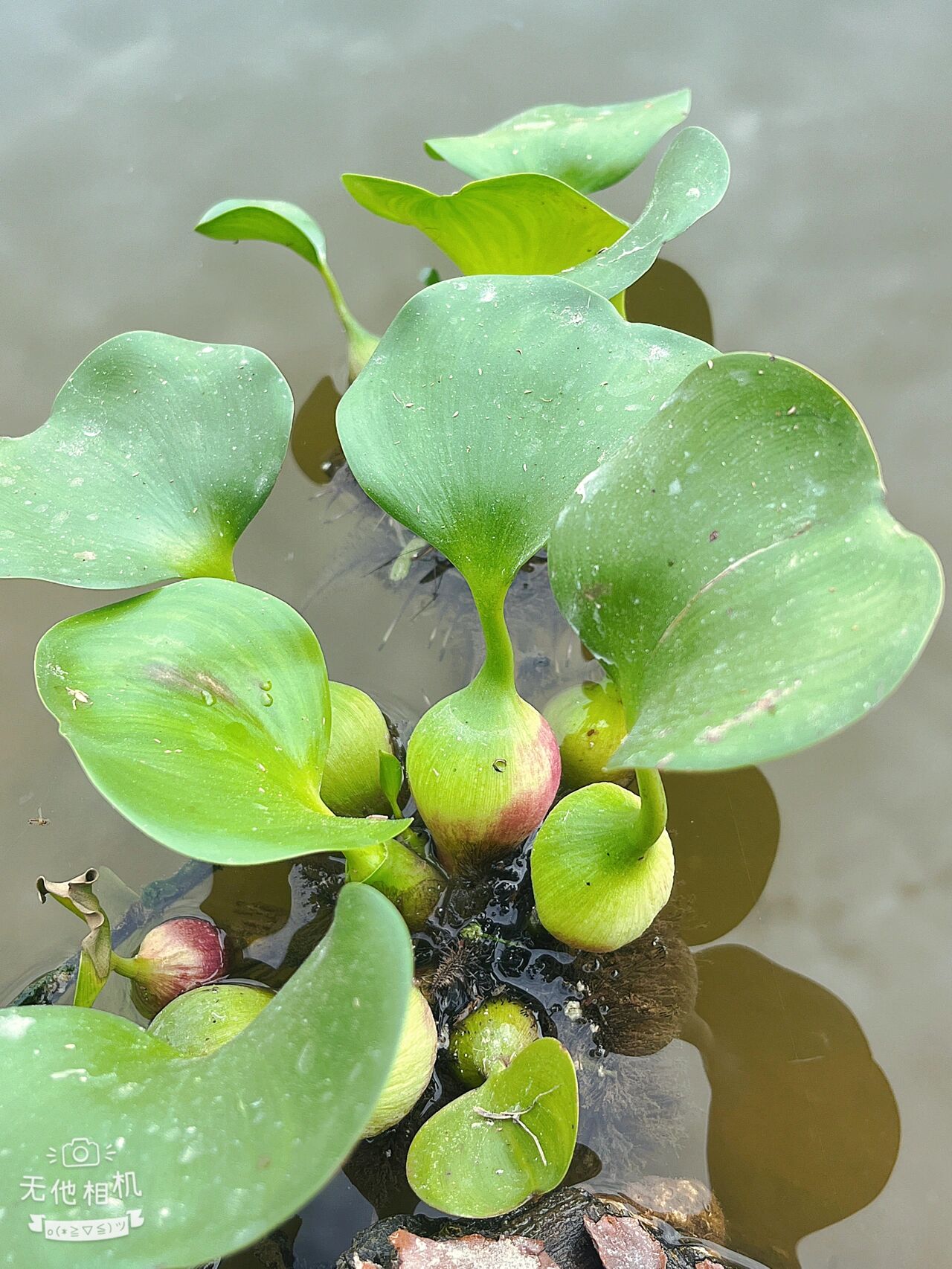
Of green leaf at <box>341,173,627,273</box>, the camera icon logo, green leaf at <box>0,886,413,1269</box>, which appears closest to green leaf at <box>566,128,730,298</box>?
green leaf at <box>341,173,627,273</box>

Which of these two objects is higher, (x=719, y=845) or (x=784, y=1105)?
(x=719, y=845)

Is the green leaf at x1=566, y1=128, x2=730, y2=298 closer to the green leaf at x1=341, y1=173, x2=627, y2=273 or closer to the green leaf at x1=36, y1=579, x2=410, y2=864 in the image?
the green leaf at x1=341, y1=173, x2=627, y2=273

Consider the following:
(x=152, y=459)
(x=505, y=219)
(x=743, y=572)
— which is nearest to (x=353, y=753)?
(x=152, y=459)

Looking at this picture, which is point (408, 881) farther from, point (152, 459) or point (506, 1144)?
point (152, 459)

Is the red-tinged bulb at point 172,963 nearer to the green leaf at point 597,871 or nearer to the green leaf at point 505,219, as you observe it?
the green leaf at point 597,871

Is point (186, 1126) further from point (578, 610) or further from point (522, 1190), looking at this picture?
point (578, 610)

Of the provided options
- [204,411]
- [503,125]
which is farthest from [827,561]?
[503,125]

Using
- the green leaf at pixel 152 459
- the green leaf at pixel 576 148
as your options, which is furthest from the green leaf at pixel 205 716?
the green leaf at pixel 576 148
